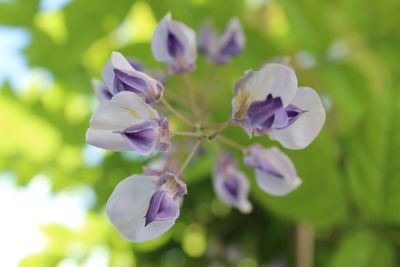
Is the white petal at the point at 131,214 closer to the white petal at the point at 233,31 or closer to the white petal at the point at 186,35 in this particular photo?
the white petal at the point at 186,35

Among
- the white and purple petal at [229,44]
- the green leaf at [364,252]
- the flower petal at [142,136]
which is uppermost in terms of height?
the white and purple petal at [229,44]

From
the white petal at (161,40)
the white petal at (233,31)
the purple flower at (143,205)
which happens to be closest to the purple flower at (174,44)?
the white petal at (161,40)

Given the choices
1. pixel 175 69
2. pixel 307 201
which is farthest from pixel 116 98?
pixel 307 201

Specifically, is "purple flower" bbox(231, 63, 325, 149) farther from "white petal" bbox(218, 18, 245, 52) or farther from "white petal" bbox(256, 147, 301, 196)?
"white petal" bbox(218, 18, 245, 52)

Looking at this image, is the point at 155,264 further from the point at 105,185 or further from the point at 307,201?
the point at 307,201

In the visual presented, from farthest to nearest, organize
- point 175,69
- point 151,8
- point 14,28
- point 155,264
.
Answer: point 155,264, point 14,28, point 151,8, point 175,69

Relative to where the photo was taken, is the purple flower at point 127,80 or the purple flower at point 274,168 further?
the purple flower at point 274,168

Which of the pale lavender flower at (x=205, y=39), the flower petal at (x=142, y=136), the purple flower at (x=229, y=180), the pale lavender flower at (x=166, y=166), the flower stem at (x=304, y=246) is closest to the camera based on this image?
the flower petal at (x=142, y=136)

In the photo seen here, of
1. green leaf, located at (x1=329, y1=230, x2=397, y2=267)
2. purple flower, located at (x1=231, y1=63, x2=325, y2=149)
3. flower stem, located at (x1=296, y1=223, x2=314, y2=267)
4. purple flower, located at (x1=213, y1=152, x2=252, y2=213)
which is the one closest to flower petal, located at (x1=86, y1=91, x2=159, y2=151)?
purple flower, located at (x1=231, y1=63, x2=325, y2=149)

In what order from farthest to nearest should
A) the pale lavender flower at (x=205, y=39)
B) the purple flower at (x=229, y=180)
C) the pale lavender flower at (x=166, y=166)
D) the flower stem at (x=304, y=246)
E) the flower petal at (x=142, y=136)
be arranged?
the flower stem at (x=304, y=246) → the pale lavender flower at (x=205, y=39) → the purple flower at (x=229, y=180) → the pale lavender flower at (x=166, y=166) → the flower petal at (x=142, y=136)
